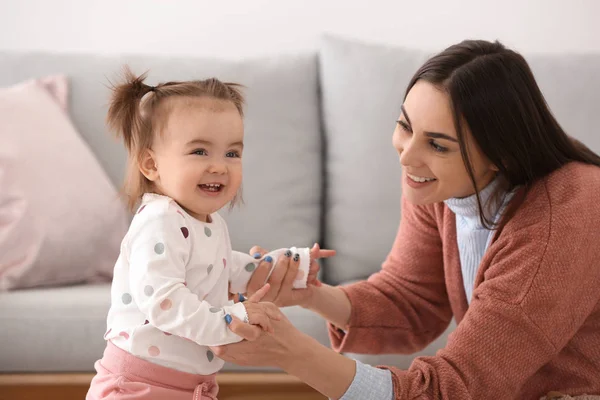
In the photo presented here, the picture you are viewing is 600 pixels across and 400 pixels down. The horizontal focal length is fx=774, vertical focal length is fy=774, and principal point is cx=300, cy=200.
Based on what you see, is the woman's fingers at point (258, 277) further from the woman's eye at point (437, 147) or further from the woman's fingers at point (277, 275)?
the woman's eye at point (437, 147)

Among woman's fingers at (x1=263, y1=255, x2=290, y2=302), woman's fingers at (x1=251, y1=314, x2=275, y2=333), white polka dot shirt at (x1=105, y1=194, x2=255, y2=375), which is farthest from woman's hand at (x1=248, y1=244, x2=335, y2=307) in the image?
woman's fingers at (x1=251, y1=314, x2=275, y2=333)

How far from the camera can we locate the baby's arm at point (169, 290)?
46.1 inches

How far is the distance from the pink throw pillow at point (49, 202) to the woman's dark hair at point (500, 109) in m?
1.07

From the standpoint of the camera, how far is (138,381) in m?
1.24

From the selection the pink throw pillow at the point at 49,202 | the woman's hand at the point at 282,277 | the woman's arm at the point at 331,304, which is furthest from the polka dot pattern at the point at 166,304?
the pink throw pillow at the point at 49,202

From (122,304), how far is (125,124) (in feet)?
1.00

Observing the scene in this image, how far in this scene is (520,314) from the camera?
1357 millimetres

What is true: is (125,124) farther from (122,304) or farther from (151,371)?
(151,371)

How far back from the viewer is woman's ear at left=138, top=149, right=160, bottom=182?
1312mm

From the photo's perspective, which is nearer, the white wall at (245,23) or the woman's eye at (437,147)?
the woman's eye at (437,147)

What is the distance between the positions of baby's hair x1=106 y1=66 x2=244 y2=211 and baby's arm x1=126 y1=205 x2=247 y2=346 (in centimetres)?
13

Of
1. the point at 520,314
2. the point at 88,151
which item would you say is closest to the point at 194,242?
the point at 520,314

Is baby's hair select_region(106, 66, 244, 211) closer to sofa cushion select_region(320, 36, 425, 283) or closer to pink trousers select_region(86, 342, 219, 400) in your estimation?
pink trousers select_region(86, 342, 219, 400)

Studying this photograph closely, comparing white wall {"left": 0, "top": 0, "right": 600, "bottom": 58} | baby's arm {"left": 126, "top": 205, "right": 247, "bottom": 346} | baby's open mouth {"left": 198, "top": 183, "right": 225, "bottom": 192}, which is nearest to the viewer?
baby's arm {"left": 126, "top": 205, "right": 247, "bottom": 346}
